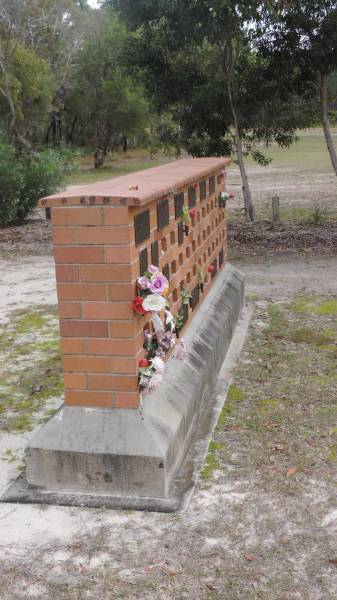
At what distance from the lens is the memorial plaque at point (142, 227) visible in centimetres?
362

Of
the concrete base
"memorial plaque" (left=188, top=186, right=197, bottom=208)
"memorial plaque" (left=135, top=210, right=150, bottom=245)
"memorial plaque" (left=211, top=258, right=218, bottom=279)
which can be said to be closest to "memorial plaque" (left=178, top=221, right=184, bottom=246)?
"memorial plaque" (left=188, top=186, right=197, bottom=208)

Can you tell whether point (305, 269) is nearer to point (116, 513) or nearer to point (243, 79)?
point (243, 79)

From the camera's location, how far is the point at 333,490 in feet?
11.9

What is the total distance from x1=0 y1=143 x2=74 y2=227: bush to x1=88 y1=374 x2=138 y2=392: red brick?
10.4 meters

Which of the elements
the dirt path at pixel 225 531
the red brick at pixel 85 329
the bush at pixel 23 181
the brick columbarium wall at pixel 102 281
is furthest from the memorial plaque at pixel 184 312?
the bush at pixel 23 181

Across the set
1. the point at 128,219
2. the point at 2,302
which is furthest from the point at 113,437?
the point at 2,302

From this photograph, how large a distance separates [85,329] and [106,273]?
1.06ft

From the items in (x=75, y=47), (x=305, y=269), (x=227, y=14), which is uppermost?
(x=75, y=47)

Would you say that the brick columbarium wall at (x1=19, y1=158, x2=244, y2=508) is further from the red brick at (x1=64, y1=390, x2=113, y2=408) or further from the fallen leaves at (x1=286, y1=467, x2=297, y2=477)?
the fallen leaves at (x1=286, y1=467, x2=297, y2=477)

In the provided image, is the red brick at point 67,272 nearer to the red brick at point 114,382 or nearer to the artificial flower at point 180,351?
the red brick at point 114,382

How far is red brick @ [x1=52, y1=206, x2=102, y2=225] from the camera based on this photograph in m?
3.38

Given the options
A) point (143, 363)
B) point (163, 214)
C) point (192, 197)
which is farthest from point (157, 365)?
point (192, 197)

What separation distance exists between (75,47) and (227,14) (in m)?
25.3

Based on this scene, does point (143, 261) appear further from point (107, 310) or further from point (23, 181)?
point (23, 181)
